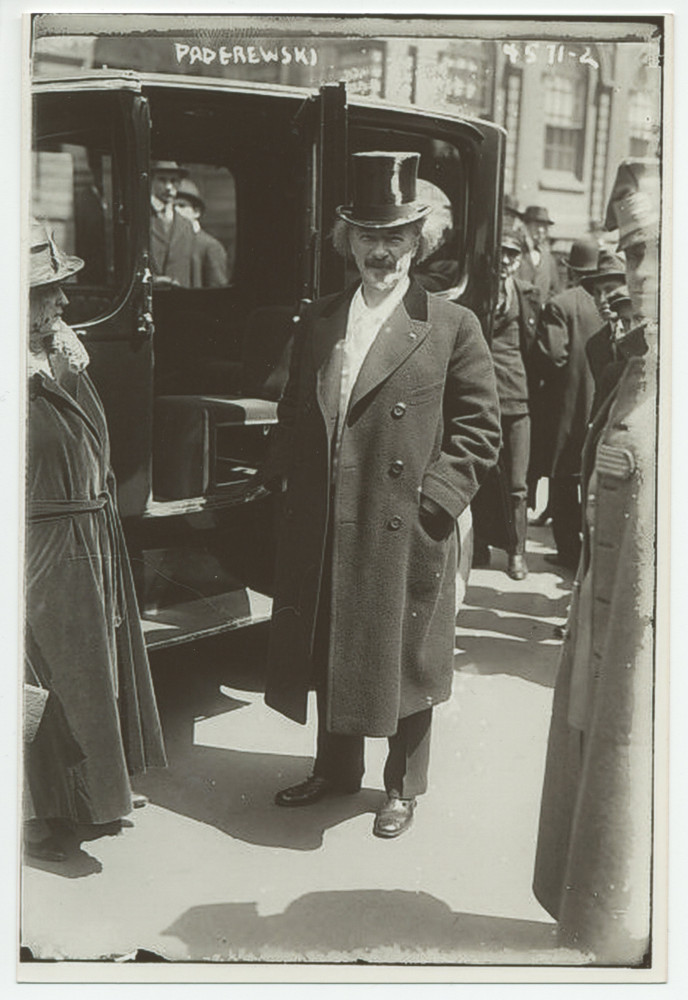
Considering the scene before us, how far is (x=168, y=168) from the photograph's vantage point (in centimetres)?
449

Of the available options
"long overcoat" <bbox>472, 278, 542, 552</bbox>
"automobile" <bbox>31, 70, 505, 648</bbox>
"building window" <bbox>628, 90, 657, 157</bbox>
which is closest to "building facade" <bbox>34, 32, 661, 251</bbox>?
"building window" <bbox>628, 90, 657, 157</bbox>

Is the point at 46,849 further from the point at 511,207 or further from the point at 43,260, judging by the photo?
the point at 511,207

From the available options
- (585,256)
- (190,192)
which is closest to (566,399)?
(585,256)

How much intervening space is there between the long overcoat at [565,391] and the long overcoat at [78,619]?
1333mm

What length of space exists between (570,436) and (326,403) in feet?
3.05

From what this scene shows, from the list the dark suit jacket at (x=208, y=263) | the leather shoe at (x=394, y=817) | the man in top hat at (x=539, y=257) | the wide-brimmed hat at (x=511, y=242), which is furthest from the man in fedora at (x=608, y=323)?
the dark suit jacket at (x=208, y=263)

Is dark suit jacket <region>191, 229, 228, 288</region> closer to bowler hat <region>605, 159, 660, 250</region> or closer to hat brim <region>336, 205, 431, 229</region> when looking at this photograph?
hat brim <region>336, 205, 431, 229</region>

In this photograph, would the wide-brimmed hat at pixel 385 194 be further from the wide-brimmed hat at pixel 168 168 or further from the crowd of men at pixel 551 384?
the wide-brimmed hat at pixel 168 168

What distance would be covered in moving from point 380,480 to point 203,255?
5.89 ft

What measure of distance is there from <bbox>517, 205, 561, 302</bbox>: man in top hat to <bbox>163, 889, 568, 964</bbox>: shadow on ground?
1.96 metres

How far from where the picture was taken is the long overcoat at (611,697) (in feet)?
9.14

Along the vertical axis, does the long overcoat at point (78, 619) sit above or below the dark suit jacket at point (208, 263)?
below

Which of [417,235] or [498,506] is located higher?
[417,235]

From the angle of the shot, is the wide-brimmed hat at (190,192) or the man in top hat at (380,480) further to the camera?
the wide-brimmed hat at (190,192)
